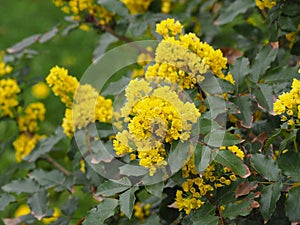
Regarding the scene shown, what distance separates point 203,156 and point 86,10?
51.6 inches

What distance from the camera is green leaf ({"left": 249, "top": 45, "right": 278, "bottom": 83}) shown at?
2.10 metres

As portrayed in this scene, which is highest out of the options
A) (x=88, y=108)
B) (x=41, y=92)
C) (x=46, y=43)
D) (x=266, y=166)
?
(x=88, y=108)

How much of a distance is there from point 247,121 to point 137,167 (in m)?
0.47

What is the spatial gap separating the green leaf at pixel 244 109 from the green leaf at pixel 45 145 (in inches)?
34.3

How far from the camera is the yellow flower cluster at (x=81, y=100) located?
2.21m

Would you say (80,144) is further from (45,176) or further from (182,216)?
(182,216)

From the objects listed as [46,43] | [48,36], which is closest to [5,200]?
Answer: [48,36]

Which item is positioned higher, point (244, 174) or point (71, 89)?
point (71, 89)

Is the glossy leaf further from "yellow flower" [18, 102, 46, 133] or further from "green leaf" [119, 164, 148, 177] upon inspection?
"green leaf" [119, 164, 148, 177]

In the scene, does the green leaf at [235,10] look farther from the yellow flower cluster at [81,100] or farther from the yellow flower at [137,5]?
the yellow flower cluster at [81,100]

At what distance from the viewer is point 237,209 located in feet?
5.90

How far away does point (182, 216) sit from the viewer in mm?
1916

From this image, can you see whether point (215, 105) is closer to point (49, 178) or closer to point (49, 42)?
point (49, 178)

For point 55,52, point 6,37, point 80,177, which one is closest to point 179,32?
point 80,177
